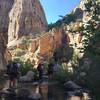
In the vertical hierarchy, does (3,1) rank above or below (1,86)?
above

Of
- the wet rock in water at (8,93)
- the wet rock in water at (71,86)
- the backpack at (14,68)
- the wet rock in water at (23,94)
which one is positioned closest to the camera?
the wet rock in water at (23,94)

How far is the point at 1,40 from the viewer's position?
34.4 m

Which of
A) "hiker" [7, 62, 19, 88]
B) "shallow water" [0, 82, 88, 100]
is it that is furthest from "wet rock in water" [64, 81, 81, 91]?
"hiker" [7, 62, 19, 88]

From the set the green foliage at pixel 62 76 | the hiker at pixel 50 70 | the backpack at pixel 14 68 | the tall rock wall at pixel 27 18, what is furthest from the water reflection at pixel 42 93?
the tall rock wall at pixel 27 18

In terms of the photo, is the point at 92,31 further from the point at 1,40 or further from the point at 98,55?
the point at 1,40

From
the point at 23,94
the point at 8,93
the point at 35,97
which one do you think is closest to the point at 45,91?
the point at 35,97

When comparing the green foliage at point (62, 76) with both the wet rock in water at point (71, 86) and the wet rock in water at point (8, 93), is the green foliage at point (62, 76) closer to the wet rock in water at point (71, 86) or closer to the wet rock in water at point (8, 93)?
the wet rock in water at point (71, 86)

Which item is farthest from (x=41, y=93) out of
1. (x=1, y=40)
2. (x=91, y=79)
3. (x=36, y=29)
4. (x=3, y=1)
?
(x=3, y=1)

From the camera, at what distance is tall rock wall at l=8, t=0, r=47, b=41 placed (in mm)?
122625

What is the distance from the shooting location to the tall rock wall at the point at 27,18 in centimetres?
12262

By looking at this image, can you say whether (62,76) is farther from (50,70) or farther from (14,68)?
(14,68)

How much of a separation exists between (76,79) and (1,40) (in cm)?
→ 893

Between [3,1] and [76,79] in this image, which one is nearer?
[76,79]

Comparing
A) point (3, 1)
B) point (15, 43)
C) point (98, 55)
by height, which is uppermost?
point (3, 1)
